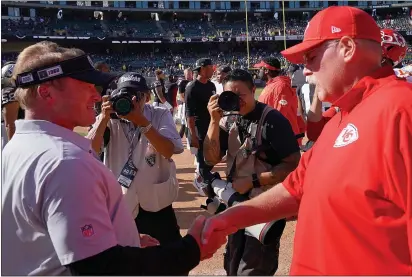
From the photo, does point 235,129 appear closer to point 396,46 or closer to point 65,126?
point 396,46

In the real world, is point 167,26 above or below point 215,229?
above

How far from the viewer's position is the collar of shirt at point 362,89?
1.97 metres

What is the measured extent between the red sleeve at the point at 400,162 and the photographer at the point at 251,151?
5.94ft

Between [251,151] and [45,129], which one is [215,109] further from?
[45,129]

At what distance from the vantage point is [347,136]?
1.89 metres

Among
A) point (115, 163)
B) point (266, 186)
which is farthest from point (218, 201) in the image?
point (115, 163)

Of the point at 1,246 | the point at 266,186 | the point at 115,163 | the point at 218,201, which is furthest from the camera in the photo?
the point at 115,163

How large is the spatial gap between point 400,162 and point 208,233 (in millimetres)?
955

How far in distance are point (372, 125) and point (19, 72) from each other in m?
1.40

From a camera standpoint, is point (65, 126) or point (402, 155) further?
point (65, 126)

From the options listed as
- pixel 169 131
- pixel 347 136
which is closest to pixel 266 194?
pixel 347 136

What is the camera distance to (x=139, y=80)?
3.66m

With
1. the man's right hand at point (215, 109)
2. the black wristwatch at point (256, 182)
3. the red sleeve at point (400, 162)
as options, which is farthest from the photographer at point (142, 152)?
the red sleeve at point (400, 162)

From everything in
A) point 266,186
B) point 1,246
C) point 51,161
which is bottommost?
point 266,186
